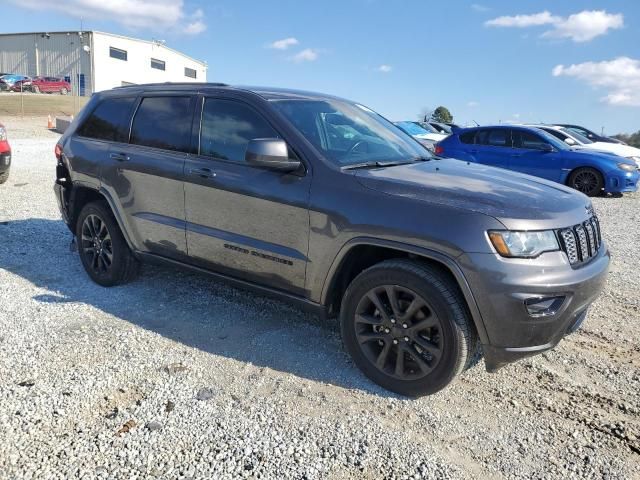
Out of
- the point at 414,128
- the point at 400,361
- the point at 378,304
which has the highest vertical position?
the point at 414,128

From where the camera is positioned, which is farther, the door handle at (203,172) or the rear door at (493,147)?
the rear door at (493,147)

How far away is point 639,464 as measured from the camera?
271 centimetres

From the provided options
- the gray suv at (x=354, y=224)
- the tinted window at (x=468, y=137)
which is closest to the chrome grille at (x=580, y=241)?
the gray suv at (x=354, y=224)

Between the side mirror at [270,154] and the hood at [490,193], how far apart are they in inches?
19.0

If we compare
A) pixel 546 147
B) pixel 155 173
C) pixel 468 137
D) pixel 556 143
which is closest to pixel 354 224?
pixel 155 173

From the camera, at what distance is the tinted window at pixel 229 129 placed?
386 cm

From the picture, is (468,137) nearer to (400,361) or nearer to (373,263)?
(373,263)

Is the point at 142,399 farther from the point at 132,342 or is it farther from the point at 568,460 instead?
the point at 568,460

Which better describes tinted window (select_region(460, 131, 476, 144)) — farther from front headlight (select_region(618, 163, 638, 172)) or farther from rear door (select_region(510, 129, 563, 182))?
front headlight (select_region(618, 163, 638, 172))

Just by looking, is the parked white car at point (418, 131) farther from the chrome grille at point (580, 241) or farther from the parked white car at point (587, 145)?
the chrome grille at point (580, 241)

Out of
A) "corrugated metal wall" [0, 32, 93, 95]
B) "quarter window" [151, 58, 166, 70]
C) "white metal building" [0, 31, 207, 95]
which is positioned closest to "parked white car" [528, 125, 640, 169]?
"white metal building" [0, 31, 207, 95]

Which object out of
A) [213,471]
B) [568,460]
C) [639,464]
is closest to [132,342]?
[213,471]

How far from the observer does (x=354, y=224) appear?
10.8 ft

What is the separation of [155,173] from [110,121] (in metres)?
0.93
